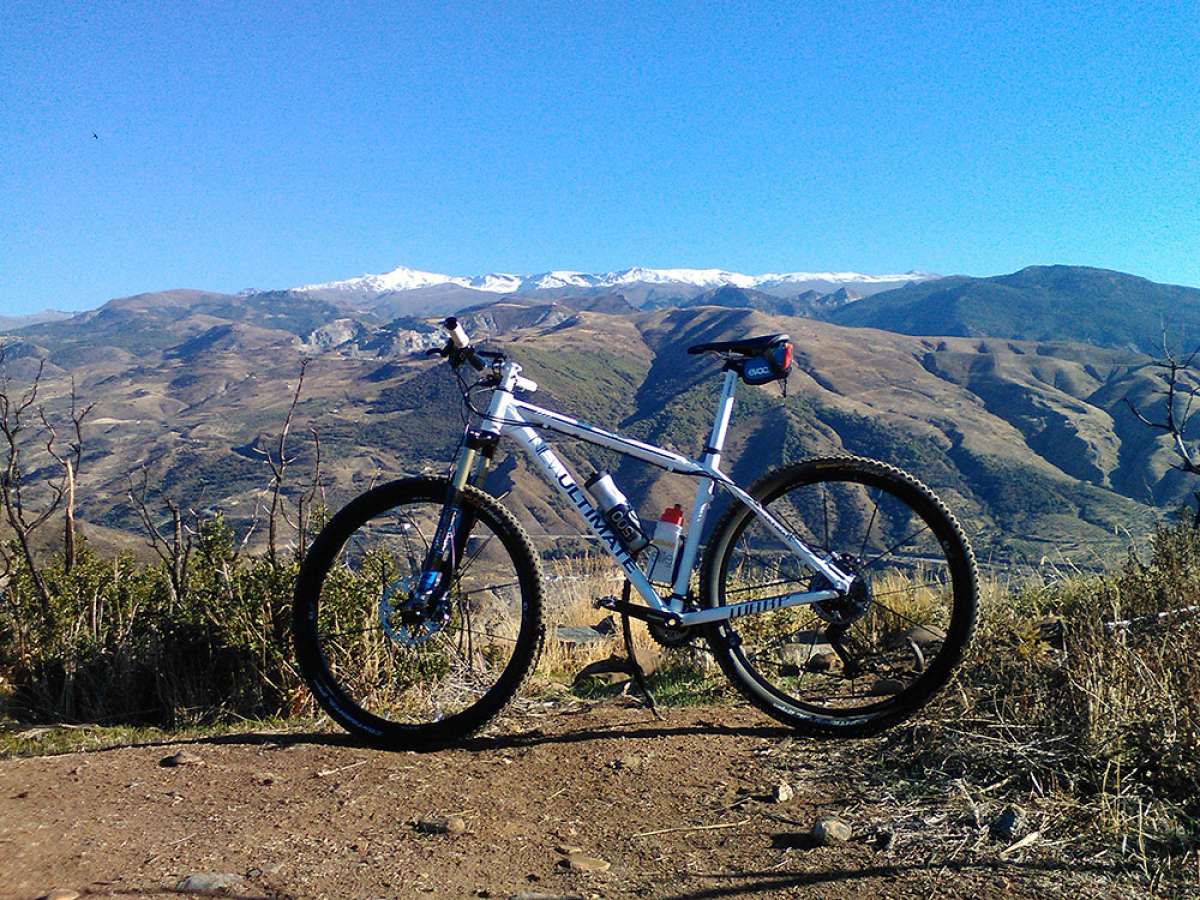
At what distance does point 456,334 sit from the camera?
4359mm

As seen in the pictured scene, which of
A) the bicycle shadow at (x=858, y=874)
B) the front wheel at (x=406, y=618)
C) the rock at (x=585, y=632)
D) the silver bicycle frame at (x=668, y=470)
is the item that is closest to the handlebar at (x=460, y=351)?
the silver bicycle frame at (x=668, y=470)

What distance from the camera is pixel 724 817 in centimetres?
316

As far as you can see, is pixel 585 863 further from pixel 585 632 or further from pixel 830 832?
pixel 585 632

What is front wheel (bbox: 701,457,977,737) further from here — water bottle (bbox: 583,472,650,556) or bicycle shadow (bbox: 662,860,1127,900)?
bicycle shadow (bbox: 662,860,1127,900)

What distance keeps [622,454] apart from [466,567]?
1067mm

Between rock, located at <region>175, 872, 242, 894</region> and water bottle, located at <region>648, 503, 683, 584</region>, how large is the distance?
2267 mm

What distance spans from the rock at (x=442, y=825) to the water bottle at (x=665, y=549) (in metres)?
1.57

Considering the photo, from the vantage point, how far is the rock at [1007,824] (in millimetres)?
2828

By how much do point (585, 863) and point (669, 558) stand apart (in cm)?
170

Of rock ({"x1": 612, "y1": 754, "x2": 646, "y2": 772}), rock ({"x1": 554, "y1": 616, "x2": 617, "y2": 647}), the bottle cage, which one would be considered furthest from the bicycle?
rock ({"x1": 554, "y1": 616, "x2": 617, "y2": 647})

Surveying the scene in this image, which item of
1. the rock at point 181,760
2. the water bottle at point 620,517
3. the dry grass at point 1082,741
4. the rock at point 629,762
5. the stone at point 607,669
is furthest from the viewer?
the stone at point 607,669

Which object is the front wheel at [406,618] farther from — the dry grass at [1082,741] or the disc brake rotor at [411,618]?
the dry grass at [1082,741]

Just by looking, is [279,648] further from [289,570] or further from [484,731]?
[484,731]

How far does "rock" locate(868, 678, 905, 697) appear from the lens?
4223 mm
